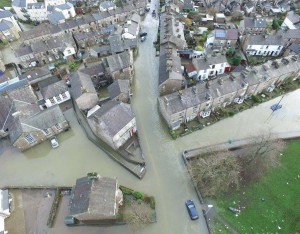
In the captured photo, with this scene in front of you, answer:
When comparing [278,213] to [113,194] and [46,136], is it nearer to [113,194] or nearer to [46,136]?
[113,194]

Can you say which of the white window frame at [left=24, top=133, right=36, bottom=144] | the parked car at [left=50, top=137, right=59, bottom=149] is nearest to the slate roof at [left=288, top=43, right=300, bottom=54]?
the parked car at [left=50, top=137, right=59, bottom=149]

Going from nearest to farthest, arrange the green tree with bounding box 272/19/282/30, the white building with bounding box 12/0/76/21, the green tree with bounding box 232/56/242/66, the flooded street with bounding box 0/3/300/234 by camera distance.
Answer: the flooded street with bounding box 0/3/300/234 < the green tree with bounding box 232/56/242/66 < the green tree with bounding box 272/19/282/30 < the white building with bounding box 12/0/76/21

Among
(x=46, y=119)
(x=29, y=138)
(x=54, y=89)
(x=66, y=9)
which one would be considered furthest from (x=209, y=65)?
(x=66, y=9)

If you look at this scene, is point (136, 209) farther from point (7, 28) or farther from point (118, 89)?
point (7, 28)

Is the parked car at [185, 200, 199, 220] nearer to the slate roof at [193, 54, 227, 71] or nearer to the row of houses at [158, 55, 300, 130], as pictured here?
the row of houses at [158, 55, 300, 130]

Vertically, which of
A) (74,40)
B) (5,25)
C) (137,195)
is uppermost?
(5,25)

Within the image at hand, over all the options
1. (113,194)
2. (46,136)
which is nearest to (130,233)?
(113,194)
